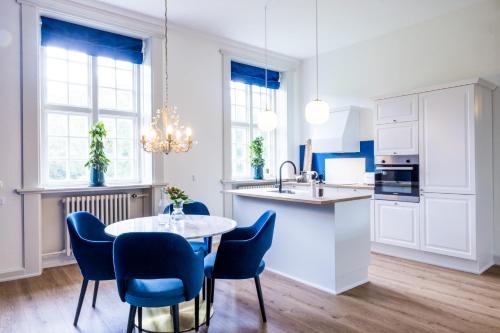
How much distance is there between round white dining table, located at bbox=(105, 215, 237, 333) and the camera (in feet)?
8.49

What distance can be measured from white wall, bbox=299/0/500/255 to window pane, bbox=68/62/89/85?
12.6ft

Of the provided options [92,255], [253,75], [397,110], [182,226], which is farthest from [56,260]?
[397,110]

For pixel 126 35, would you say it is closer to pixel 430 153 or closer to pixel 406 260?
pixel 430 153

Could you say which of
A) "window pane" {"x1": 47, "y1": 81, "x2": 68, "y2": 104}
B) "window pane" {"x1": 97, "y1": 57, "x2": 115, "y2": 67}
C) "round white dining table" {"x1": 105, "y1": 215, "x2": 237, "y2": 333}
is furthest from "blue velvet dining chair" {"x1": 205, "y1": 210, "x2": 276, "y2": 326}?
"window pane" {"x1": 97, "y1": 57, "x2": 115, "y2": 67}

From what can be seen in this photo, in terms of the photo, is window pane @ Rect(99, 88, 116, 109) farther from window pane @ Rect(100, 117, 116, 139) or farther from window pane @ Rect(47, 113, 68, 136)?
window pane @ Rect(47, 113, 68, 136)

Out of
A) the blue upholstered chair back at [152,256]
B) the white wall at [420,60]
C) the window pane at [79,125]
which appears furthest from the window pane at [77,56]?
the white wall at [420,60]

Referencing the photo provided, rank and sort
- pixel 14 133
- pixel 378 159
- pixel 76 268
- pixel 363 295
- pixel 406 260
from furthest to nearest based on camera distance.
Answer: pixel 378 159
pixel 406 260
pixel 76 268
pixel 14 133
pixel 363 295

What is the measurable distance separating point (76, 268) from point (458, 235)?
4.51 metres

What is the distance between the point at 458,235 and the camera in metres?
3.99

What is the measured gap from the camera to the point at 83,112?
446 centimetres

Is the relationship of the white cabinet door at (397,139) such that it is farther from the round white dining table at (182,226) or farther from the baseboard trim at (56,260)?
the baseboard trim at (56,260)

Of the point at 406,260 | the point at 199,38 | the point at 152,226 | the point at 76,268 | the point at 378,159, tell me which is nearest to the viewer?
the point at 152,226

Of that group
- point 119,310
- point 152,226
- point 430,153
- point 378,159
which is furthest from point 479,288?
point 119,310

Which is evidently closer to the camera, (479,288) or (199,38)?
(479,288)
